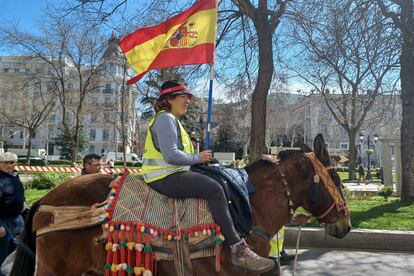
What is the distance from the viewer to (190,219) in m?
3.30

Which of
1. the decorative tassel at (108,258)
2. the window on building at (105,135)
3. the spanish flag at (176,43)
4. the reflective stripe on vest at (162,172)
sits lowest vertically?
the decorative tassel at (108,258)

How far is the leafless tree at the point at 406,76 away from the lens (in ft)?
39.2

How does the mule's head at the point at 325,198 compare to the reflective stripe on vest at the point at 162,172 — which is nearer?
the reflective stripe on vest at the point at 162,172

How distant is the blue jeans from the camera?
500cm

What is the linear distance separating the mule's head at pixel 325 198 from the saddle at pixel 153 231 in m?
1.13

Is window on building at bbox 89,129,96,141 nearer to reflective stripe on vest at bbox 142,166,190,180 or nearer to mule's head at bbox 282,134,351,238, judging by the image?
reflective stripe on vest at bbox 142,166,190,180

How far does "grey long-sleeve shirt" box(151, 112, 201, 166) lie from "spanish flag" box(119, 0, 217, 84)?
4.35 feet

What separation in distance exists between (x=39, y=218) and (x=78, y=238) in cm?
42

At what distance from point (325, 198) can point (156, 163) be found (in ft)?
5.56

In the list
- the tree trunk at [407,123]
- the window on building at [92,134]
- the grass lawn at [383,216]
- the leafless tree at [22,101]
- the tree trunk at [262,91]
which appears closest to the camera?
the grass lawn at [383,216]

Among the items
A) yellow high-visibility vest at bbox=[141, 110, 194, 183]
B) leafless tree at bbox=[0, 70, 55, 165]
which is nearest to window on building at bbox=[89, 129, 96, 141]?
leafless tree at bbox=[0, 70, 55, 165]

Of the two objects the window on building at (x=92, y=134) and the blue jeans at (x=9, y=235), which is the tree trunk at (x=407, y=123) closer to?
the blue jeans at (x=9, y=235)

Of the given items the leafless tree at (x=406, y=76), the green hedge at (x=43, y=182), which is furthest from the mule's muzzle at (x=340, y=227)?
the green hedge at (x=43, y=182)

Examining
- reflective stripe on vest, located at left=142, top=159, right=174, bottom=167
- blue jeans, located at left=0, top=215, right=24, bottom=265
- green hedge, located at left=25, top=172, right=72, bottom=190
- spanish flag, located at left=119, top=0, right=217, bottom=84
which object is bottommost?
green hedge, located at left=25, top=172, right=72, bottom=190
